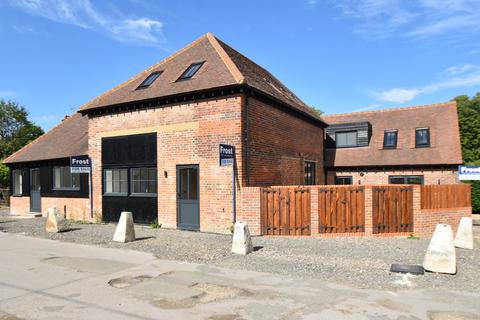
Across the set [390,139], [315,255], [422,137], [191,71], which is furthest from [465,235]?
[390,139]

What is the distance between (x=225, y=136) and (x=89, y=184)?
7.23 metres

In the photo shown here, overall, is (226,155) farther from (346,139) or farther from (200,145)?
(346,139)

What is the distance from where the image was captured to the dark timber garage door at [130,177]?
48.4ft

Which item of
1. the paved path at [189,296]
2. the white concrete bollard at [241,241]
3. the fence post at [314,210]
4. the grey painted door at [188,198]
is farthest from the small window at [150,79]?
the paved path at [189,296]

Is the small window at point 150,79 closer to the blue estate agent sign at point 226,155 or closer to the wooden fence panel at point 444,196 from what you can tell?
the blue estate agent sign at point 226,155

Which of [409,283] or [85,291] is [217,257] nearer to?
[85,291]

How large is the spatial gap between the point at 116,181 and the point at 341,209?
353 inches

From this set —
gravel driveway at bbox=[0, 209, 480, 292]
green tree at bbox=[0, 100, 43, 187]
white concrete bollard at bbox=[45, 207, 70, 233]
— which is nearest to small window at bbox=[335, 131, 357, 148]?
gravel driveway at bbox=[0, 209, 480, 292]

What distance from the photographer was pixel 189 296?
6238 millimetres

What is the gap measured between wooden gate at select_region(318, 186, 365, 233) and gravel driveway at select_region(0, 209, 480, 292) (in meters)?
0.54

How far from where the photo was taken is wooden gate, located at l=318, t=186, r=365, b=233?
12.2 meters

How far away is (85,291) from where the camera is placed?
6.52 meters

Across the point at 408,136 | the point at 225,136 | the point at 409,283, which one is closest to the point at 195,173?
the point at 225,136

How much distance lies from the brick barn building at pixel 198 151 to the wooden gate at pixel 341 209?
204cm
